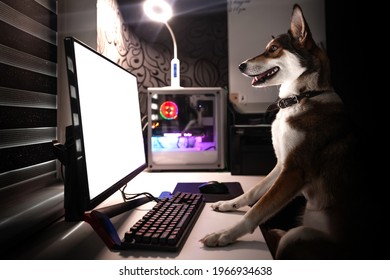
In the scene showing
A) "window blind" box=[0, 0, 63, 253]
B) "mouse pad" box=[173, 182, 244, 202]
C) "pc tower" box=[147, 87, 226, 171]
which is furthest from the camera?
"pc tower" box=[147, 87, 226, 171]

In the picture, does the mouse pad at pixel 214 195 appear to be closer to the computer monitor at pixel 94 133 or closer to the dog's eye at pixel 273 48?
the computer monitor at pixel 94 133

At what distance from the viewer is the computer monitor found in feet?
1.29

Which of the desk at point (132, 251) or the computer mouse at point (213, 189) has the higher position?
the computer mouse at point (213, 189)

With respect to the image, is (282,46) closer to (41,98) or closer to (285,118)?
(285,118)

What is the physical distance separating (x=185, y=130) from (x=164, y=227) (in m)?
0.68

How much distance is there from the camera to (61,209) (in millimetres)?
571

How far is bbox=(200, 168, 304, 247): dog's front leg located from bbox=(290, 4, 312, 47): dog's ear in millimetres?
299

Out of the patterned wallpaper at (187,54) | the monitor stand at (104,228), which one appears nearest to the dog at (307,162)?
the monitor stand at (104,228)

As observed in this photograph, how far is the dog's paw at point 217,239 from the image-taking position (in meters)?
0.41

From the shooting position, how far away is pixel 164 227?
0.42m

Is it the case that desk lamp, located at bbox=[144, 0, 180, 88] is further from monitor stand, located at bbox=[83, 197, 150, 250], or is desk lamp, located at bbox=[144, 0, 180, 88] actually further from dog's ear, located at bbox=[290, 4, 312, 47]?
monitor stand, located at bbox=[83, 197, 150, 250]

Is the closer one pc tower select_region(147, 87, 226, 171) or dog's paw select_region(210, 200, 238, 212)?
dog's paw select_region(210, 200, 238, 212)

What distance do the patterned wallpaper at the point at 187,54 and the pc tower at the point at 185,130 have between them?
0.22 metres

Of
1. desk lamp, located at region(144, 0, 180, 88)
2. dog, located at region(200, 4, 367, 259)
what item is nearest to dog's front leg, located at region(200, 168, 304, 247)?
dog, located at region(200, 4, 367, 259)
